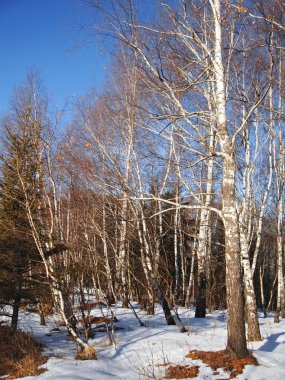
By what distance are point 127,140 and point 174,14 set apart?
5.33 m

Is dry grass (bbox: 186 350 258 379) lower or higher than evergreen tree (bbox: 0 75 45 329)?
lower

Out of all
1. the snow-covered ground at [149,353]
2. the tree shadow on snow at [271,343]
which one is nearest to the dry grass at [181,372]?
the snow-covered ground at [149,353]

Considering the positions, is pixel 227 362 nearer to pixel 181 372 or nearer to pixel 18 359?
A: pixel 181 372

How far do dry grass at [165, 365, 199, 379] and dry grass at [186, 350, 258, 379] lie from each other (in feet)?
0.91

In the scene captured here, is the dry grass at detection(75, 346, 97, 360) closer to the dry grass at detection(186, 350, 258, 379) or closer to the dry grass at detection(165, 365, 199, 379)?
the dry grass at detection(165, 365, 199, 379)

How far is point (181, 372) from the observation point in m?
5.36

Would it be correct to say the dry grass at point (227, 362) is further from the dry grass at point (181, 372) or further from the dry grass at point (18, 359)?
the dry grass at point (18, 359)

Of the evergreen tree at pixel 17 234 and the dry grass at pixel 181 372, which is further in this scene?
the evergreen tree at pixel 17 234

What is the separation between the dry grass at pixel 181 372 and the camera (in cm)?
526

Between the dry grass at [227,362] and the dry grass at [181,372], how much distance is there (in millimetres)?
277

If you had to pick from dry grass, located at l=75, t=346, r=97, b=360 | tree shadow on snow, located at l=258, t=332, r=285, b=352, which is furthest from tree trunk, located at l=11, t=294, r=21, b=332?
tree shadow on snow, located at l=258, t=332, r=285, b=352

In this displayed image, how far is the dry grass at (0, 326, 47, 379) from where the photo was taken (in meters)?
6.12

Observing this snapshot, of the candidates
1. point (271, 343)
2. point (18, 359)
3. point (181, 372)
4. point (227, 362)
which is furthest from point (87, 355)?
point (271, 343)

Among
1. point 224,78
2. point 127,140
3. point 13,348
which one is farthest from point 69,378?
point 127,140
